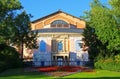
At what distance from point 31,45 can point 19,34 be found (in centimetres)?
451

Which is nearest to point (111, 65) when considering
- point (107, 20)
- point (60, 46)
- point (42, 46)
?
point (107, 20)

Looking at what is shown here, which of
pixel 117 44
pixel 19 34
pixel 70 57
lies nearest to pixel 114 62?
pixel 117 44

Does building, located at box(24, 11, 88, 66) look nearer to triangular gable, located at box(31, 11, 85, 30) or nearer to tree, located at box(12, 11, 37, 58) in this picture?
tree, located at box(12, 11, 37, 58)

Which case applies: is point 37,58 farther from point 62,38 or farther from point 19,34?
point 19,34

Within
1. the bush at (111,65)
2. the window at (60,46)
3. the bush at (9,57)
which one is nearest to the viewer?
the bush at (111,65)

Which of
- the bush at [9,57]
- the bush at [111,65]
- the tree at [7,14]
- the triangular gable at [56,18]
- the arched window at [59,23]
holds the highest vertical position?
the triangular gable at [56,18]

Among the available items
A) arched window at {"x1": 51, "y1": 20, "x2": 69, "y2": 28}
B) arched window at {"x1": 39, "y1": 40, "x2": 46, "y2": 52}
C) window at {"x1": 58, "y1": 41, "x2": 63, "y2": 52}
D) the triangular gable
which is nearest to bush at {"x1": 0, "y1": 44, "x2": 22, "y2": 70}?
arched window at {"x1": 39, "y1": 40, "x2": 46, "y2": 52}

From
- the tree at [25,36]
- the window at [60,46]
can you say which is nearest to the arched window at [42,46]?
the window at [60,46]

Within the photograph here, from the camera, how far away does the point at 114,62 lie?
42.6 meters

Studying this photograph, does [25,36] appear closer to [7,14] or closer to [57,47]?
[57,47]

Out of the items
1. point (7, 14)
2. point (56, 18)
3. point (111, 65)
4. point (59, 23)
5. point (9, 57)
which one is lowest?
point (111, 65)

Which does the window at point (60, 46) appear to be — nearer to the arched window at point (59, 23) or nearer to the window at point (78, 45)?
the window at point (78, 45)

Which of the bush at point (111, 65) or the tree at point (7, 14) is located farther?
the bush at point (111, 65)

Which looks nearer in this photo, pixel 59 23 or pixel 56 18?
pixel 59 23
